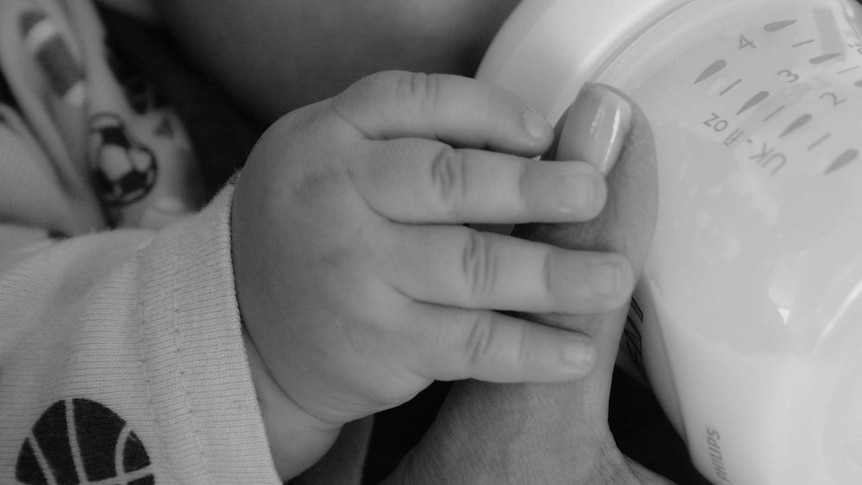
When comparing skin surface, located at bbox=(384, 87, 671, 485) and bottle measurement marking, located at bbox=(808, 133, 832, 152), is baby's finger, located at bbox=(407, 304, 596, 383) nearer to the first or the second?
skin surface, located at bbox=(384, 87, 671, 485)

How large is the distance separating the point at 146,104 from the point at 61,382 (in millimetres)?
355

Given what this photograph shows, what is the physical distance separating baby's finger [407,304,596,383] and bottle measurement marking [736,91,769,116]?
0.15 meters


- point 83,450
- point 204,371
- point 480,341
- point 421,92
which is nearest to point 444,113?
point 421,92

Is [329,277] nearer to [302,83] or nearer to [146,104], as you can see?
[302,83]

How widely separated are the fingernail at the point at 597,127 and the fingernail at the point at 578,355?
10 cm

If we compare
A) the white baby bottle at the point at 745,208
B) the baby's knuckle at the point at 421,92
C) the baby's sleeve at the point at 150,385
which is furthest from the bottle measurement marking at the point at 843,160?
the baby's sleeve at the point at 150,385

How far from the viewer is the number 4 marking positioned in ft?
1.33

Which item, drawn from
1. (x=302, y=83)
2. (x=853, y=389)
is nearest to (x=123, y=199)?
(x=302, y=83)

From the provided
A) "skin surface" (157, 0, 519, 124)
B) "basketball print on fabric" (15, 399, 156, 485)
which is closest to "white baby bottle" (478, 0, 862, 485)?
"skin surface" (157, 0, 519, 124)

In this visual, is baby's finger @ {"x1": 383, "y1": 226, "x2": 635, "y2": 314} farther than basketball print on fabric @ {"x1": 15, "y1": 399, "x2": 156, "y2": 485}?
No

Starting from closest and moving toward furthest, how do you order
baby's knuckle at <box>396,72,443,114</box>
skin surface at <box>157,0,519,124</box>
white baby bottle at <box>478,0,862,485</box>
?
white baby bottle at <box>478,0,862,485</box> < baby's knuckle at <box>396,72,443,114</box> < skin surface at <box>157,0,519,124</box>

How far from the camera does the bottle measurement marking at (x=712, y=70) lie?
0.40 metres

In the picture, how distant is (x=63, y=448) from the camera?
53 centimetres

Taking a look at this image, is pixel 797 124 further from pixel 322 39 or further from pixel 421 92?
pixel 322 39
